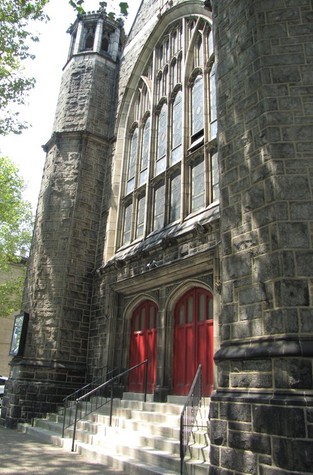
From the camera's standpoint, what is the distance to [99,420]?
351 inches

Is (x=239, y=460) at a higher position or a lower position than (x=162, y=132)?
lower

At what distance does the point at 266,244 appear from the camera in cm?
534

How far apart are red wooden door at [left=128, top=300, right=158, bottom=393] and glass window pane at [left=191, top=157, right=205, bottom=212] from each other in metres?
2.85

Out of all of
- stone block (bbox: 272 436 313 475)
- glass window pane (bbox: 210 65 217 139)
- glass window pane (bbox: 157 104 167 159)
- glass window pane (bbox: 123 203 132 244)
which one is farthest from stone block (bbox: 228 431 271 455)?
glass window pane (bbox: 157 104 167 159)

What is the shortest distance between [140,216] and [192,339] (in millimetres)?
4684

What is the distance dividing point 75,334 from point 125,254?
2.83 meters

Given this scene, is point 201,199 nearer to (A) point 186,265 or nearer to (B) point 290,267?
(A) point 186,265

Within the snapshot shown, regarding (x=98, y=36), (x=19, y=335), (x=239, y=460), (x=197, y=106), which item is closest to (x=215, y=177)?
(x=197, y=106)

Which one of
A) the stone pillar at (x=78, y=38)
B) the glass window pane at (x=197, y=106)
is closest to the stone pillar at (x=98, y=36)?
the stone pillar at (x=78, y=38)

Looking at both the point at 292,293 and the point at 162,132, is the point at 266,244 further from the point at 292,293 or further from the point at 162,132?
the point at 162,132

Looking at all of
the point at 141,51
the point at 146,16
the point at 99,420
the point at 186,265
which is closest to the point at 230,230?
the point at 186,265

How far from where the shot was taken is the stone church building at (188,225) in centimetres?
496

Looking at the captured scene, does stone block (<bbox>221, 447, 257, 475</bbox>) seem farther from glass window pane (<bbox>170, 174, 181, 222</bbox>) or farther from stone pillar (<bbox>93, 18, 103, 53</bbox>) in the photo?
stone pillar (<bbox>93, 18, 103, 53</bbox>)

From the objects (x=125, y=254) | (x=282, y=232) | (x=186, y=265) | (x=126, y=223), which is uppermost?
(x=126, y=223)
